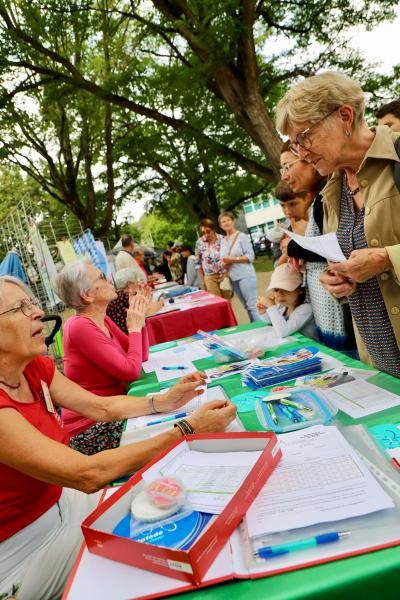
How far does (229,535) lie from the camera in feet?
3.12

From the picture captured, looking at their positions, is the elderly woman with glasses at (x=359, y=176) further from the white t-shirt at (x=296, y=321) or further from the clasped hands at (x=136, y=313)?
the clasped hands at (x=136, y=313)

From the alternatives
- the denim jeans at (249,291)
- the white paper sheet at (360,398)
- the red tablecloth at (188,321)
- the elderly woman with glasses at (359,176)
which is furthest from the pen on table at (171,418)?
the denim jeans at (249,291)

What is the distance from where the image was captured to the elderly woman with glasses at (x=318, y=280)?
7.76 feet

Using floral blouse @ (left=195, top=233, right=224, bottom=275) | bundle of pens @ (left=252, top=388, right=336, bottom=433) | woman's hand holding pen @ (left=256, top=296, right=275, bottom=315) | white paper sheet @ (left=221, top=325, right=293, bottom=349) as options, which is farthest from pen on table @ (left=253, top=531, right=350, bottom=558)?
floral blouse @ (left=195, top=233, right=224, bottom=275)

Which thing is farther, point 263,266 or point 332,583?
point 263,266

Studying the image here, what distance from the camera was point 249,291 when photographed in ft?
21.5

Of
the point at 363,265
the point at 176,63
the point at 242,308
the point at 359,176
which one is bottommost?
the point at 242,308

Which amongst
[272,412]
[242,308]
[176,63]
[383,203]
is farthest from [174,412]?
[176,63]

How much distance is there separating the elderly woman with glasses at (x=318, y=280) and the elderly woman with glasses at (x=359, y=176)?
41 centimetres

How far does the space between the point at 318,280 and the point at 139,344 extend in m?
1.22

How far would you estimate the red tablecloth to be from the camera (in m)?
4.89

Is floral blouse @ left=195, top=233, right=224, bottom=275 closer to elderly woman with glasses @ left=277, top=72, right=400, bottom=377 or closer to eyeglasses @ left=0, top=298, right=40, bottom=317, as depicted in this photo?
elderly woman with glasses @ left=277, top=72, right=400, bottom=377

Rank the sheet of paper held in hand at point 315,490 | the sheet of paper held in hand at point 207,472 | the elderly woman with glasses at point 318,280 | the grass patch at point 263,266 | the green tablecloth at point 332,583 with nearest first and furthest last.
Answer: the green tablecloth at point 332,583 < the sheet of paper held in hand at point 315,490 < the sheet of paper held in hand at point 207,472 < the elderly woman with glasses at point 318,280 < the grass patch at point 263,266

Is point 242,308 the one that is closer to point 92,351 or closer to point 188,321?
point 188,321
